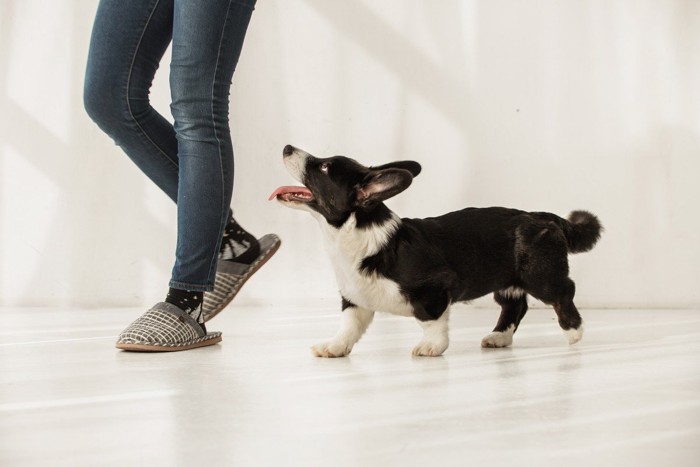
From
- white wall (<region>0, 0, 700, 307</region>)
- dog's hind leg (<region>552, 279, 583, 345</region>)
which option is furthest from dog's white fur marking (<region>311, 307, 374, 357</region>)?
white wall (<region>0, 0, 700, 307</region>)

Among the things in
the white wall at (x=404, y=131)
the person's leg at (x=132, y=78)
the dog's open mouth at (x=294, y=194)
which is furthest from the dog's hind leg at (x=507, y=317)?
the white wall at (x=404, y=131)

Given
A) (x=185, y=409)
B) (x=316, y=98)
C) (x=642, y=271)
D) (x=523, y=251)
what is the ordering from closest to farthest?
1. (x=185, y=409)
2. (x=523, y=251)
3. (x=642, y=271)
4. (x=316, y=98)

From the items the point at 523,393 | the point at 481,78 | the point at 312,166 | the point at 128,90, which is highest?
the point at 481,78

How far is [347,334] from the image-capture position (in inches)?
94.0

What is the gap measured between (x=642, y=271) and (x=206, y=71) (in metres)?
2.44

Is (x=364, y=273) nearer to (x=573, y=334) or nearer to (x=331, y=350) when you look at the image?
(x=331, y=350)

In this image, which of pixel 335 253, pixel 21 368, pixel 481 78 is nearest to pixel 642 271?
pixel 481 78

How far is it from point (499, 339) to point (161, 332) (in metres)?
0.91

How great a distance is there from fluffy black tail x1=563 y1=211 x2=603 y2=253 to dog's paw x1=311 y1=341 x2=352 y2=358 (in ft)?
2.60

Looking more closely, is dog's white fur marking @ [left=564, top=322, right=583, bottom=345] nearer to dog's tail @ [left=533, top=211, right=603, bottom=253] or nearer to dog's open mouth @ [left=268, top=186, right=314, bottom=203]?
dog's tail @ [left=533, top=211, right=603, bottom=253]

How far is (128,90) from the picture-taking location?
246 centimetres

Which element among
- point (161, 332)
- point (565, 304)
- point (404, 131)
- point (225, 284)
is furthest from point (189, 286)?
point (404, 131)

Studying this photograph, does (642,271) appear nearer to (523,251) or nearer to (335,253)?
(523,251)

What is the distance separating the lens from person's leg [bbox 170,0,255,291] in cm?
228
